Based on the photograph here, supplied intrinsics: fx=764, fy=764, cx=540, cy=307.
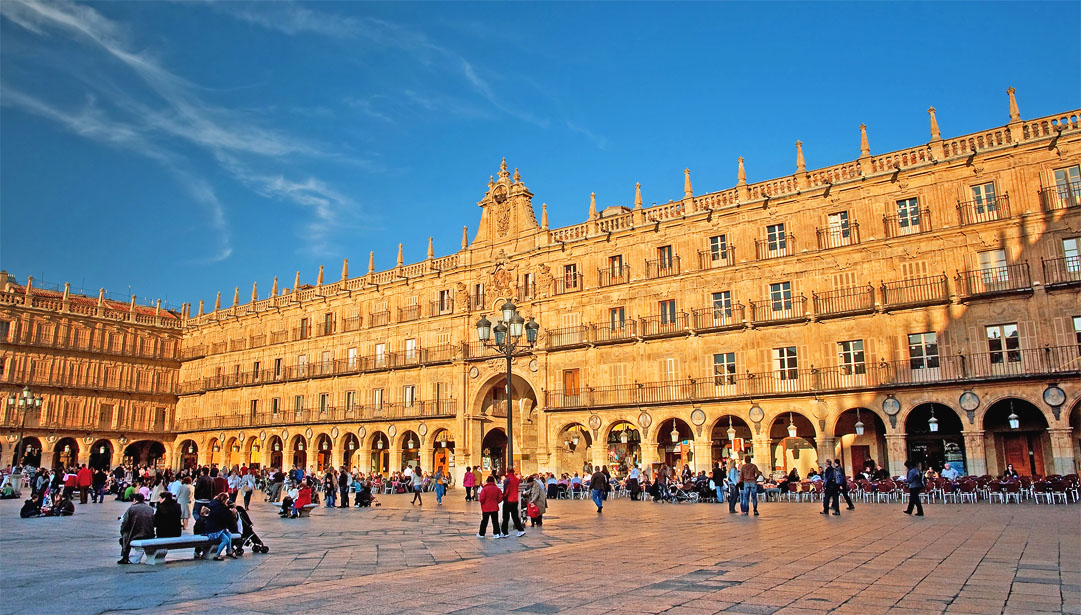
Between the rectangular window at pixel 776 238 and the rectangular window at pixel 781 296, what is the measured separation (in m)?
1.57

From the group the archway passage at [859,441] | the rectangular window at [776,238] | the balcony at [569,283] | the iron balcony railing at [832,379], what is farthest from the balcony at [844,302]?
the balcony at [569,283]

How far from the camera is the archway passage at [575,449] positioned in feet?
126

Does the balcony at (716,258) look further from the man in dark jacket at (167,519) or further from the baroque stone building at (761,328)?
the man in dark jacket at (167,519)

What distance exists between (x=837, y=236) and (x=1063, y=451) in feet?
37.0

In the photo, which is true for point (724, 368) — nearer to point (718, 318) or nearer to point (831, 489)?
point (718, 318)

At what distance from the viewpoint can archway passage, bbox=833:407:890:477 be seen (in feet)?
101

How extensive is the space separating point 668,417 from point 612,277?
25.1 feet

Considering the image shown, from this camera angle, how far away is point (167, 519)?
1217 centimetres

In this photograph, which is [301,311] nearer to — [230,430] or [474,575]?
[230,430]

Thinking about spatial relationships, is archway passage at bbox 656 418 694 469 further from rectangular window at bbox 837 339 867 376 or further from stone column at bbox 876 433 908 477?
stone column at bbox 876 433 908 477

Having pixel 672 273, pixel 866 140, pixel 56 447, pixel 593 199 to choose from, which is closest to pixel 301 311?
pixel 56 447

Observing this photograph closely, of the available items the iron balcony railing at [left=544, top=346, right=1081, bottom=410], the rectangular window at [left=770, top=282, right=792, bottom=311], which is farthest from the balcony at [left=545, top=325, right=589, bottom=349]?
the rectangular window at [left=770, top=282, right=792, bottom=311]

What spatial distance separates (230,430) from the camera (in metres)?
54.1

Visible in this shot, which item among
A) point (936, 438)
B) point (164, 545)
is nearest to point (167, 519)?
point (164, 545)
